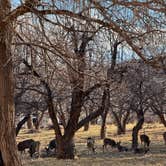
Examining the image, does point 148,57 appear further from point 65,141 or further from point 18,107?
point 18,107

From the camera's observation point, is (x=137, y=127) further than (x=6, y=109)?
Yes

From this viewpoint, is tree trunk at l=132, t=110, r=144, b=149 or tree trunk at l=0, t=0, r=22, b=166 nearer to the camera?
tree trunk at l=0, t=0, r=22, b=166

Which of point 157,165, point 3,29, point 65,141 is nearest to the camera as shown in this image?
point 3,29

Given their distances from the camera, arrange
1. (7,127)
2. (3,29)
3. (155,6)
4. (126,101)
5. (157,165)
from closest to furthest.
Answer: (155,6), (3,29), (7,127), (157,165), (126,101)

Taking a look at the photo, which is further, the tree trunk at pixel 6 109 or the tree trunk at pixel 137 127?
the tree trunk at pixel 137 127

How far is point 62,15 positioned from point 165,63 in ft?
7.04

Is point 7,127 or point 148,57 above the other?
point 148,57

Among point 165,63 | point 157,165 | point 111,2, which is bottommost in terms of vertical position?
point 157,165

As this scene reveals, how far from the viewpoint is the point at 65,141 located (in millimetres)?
18328

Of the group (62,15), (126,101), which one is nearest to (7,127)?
(62,15)

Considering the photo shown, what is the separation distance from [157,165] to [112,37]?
7.38 m

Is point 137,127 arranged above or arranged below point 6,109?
above

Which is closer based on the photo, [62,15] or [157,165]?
[62,15]

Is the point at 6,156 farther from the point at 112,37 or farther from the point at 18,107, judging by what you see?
the point at 18,107
